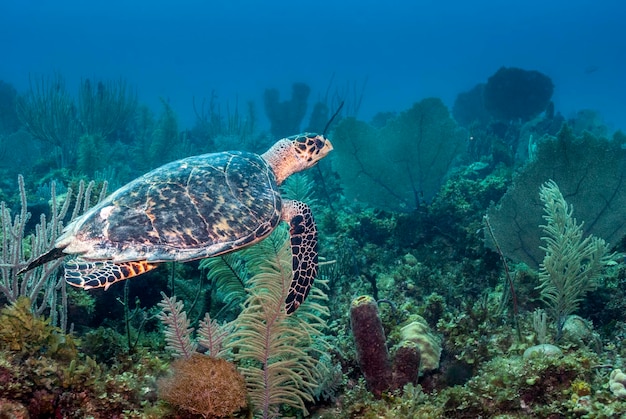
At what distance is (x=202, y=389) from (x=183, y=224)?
1503mm

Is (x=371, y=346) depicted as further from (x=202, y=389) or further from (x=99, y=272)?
(x=99, y=272)

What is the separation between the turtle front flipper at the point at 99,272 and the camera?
10.3 ft

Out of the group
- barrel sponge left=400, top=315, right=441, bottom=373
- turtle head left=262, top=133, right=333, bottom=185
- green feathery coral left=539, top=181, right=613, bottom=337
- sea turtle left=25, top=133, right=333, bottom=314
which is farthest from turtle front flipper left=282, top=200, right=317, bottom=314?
green feathery coral left=539, top=181, right=613, bottom=337

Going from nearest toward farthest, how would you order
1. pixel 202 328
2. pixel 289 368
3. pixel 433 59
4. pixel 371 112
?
pixel 202 328 → pixel 289 368 → pixel 371 112 → pixel 433 59

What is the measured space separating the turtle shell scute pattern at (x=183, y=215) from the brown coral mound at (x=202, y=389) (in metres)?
1.06

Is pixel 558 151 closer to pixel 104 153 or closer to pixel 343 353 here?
pixel 343 353

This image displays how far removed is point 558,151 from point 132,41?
144 meters

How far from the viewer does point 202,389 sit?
2.39m

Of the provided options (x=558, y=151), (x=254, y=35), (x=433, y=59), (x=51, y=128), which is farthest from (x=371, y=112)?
(x=558, y=151)

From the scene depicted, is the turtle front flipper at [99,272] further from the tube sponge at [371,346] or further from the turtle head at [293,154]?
the turtle head at [293,154]

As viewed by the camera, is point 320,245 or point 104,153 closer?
point 320,245

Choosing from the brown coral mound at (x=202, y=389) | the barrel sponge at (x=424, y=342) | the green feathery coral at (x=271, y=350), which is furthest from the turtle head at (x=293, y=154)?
the brown coral mound at (x=202, y=389)

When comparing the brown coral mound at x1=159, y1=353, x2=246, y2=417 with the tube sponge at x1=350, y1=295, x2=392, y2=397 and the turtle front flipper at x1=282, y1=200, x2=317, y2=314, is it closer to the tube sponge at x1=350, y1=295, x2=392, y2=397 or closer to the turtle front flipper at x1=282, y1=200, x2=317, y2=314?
the turtle front flipper at x1=282, y1=200, x2=317, y2=314

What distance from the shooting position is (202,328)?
294cm
